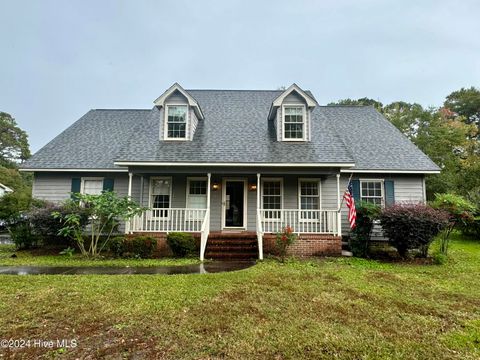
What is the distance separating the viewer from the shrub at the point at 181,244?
334 inches

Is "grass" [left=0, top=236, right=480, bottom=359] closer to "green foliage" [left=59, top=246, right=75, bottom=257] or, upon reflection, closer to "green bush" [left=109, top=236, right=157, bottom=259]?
"green bush" [left=109, top=236, right=157, bottom=259]

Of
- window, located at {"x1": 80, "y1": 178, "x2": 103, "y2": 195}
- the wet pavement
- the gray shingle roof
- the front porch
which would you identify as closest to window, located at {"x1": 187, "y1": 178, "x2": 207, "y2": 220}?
the front porch

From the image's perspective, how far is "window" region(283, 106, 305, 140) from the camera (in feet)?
36.3

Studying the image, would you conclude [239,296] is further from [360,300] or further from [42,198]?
[42,198]

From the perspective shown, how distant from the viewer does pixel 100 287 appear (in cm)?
534

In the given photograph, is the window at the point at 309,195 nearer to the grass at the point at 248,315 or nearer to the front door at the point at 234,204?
the front door at the point at 234,204

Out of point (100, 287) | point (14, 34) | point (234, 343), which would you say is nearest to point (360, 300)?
point (234, 343)

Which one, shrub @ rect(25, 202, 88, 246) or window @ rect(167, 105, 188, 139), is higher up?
window @ rect(167, 105, 188, 139)

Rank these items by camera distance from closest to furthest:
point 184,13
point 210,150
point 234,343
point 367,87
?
point 234,343, point 210,150, point 184,13, point 367,87

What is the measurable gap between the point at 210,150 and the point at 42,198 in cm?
776

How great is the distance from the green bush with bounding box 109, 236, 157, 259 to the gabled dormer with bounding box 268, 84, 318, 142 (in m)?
6.60

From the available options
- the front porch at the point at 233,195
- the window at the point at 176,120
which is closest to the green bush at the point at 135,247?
the front porch at the point at 233,195

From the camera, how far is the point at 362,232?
903 centimetres

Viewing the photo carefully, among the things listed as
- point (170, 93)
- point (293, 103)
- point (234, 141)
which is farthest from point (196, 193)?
point (293, 103)
